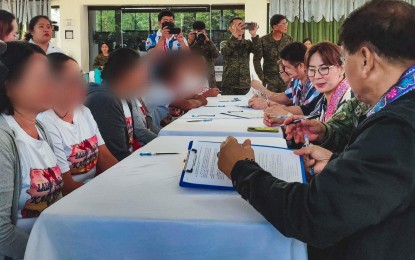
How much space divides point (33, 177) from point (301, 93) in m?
2.53

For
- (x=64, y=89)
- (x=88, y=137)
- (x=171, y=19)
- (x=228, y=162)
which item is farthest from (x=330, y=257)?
(x=171, y=19)

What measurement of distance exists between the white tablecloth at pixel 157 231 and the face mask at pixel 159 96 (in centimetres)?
158

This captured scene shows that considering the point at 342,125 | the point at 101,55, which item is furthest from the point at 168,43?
the point at 101,55

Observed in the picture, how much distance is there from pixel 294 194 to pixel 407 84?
0.29 m

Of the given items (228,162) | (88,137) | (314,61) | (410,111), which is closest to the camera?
(410,111)

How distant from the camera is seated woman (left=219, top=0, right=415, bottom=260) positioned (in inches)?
27.7

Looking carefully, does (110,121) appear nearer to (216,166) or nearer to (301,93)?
(216,166)

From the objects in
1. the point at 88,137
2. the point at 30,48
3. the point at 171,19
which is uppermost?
the point at 171,19

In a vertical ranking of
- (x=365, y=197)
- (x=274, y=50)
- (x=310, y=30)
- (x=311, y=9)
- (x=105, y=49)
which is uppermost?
(x=311, y=9)

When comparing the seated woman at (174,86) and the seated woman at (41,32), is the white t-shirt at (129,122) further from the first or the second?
the seated woman at (41,32)

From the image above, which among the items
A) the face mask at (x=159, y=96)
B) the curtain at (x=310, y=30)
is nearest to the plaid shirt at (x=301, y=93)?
the face mask at (x=159, y=96)

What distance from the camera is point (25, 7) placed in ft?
25.4

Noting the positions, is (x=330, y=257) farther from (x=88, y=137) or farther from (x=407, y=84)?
(x=88, y=137)

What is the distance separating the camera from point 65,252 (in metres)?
0.89
